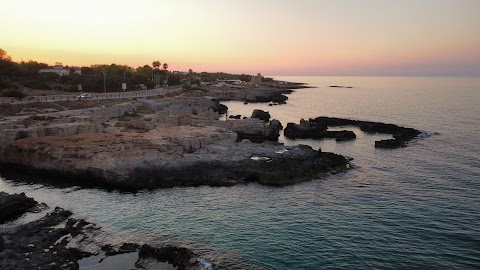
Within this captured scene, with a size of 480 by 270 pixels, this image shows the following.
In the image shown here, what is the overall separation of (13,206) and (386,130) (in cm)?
6534

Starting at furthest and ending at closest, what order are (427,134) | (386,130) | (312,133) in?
(386,130) → (427,134) → (312,133)

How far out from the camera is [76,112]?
62.2 meters

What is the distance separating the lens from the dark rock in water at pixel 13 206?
96.4 feet

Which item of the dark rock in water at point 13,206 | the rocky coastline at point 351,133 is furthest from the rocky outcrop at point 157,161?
the rocky coastline at point 351,133

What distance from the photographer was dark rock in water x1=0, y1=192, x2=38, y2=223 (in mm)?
29375

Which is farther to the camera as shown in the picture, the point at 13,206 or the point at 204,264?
the point at 13,206

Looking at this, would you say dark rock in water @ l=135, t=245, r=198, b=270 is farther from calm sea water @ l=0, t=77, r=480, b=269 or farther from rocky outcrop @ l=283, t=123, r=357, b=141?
rocky outcrop @ l=283, t=123, r=357, b=141

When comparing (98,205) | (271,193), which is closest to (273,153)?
(271,193)

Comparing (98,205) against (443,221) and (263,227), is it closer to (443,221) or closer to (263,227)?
(263,227)

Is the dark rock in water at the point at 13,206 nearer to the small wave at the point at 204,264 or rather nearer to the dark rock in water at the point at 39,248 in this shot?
the dark rock in water at the point at 39,248

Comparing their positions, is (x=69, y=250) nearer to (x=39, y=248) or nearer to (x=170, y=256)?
(x=39, y=248)

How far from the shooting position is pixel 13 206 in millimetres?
30156

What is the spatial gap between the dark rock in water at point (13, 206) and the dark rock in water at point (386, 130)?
160ft

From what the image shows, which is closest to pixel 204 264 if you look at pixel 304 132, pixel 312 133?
pixel 304 132
